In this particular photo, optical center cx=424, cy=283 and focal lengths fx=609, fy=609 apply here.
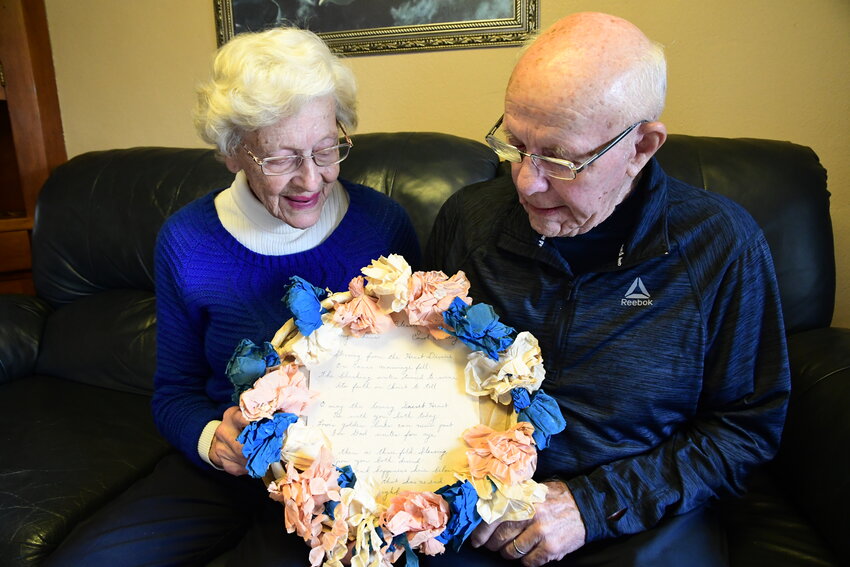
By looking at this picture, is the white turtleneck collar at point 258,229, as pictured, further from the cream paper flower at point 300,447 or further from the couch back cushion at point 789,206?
the couch back cushion at point 789,206

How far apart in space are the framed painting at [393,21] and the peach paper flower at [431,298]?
1.27 metres

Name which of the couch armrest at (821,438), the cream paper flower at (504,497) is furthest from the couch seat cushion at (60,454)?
the couch armrest at (821,438)

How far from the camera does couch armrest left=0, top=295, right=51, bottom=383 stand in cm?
207

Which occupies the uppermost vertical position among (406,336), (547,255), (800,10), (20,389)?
(800,10)

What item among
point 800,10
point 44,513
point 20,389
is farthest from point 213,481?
point 800,10

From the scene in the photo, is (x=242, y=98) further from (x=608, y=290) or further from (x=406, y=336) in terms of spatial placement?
(x=608, y=290)

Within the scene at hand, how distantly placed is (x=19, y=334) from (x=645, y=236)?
209cm

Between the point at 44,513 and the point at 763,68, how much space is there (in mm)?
2244

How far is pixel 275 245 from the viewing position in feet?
4.36

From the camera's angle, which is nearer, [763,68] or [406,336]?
[406,336]

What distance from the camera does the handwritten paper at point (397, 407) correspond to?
99cm

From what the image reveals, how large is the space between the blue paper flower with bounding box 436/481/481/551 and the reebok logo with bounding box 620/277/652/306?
44cm

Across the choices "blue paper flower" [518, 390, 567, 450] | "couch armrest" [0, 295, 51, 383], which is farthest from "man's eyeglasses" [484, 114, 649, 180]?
"couch armrest" [0, 295, 51, 383]

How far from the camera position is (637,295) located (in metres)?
1.09
